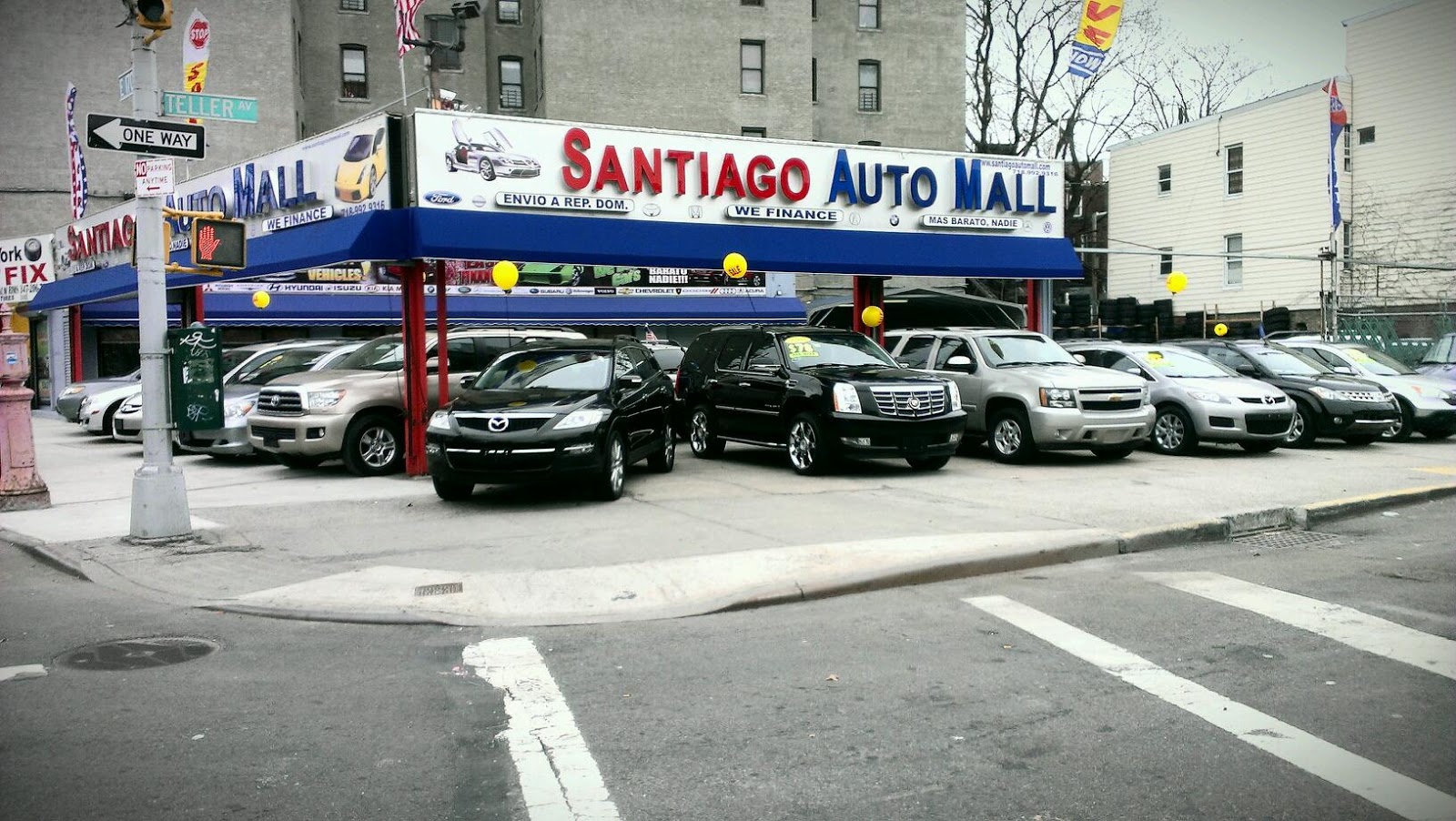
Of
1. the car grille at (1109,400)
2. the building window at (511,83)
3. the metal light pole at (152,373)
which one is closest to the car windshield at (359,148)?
the metal light pole at (152,373)

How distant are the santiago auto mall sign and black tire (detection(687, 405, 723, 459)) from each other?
2803 mm

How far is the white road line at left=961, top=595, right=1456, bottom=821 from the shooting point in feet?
13.4

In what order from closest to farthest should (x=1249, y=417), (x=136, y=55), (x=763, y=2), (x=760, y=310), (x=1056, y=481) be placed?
(x=136, y=55), (x=1056, y=481), (x=1249, y=417), (x=760, y=310), (x=763, y=2)

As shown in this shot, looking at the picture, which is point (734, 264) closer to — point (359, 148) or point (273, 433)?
point (359, 148)

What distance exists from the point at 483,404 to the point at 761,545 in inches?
154

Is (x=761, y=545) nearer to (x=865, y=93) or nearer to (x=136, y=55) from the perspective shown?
(x=136, y=55)

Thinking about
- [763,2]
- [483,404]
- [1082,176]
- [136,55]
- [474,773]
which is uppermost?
[763,2]

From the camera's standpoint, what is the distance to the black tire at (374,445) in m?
13.9

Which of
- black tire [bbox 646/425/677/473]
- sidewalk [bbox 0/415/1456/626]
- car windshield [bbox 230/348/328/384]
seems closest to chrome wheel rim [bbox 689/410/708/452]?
sidewalk [bbox 0/415/1456/626]

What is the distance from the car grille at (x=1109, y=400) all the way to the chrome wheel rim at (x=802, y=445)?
11.6 ft

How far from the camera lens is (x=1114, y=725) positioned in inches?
193

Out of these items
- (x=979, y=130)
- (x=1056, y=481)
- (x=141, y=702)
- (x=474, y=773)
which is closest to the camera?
(x=474, y=773)

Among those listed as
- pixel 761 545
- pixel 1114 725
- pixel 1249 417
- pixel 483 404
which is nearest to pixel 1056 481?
pixel 1249 417

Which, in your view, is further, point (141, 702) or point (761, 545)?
point (761, 545)
